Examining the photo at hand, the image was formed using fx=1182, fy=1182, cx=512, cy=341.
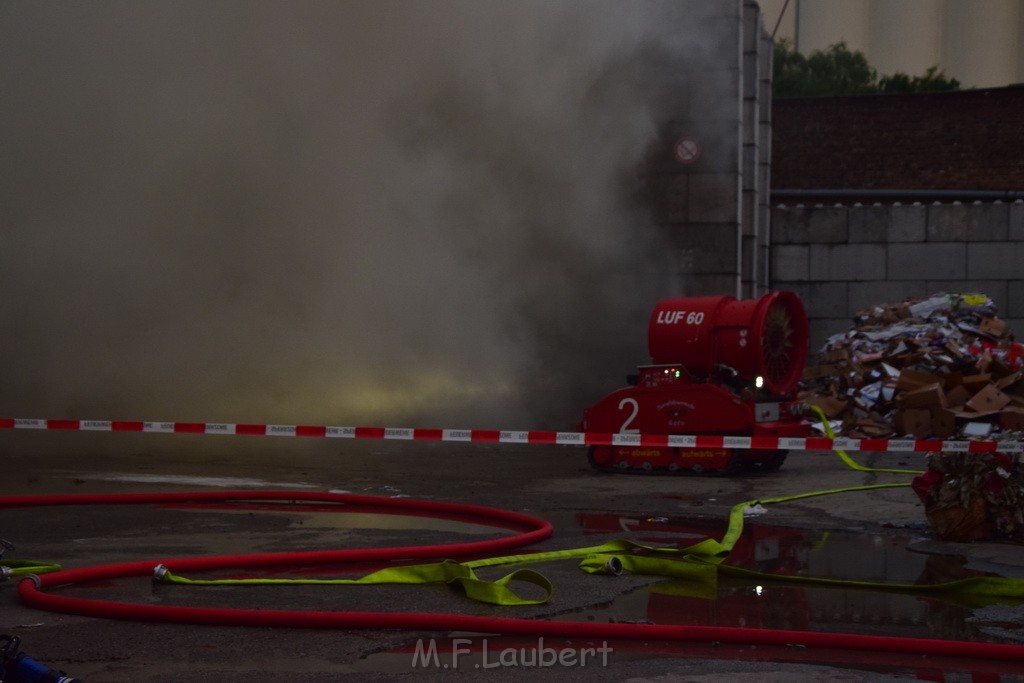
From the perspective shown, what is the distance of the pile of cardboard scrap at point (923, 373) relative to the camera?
1238 centimetres

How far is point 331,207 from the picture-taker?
12.1 metres

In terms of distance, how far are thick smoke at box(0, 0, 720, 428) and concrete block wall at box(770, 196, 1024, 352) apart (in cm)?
294

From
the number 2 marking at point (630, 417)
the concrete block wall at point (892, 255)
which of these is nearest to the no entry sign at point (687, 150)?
the concrete block wall at point (892, 255)

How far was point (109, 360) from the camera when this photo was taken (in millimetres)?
11352

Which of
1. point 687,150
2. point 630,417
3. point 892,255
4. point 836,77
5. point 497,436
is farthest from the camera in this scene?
point 836,77

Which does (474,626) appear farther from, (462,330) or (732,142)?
(732,142)

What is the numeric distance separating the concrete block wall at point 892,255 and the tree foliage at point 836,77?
1963 centimetres

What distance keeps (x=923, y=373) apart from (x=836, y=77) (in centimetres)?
2643

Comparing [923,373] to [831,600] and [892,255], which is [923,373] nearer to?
[892,255]

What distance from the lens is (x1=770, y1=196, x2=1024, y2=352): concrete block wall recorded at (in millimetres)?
15727

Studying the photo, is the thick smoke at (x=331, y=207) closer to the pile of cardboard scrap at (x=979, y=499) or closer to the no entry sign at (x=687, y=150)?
the no entry sign at (x=687, y=150)

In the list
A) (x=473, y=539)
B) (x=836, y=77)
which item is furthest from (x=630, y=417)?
(x=836, y=77)

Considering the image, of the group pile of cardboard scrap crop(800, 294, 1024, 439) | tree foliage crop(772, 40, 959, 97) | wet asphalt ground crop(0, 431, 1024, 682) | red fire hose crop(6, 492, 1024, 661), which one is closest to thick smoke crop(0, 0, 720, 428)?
wet asphalt ground crop(0, 431, 1024, 682)

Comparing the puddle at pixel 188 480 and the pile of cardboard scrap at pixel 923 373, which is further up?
the pile of cardboard scrap at pixel 923 373
